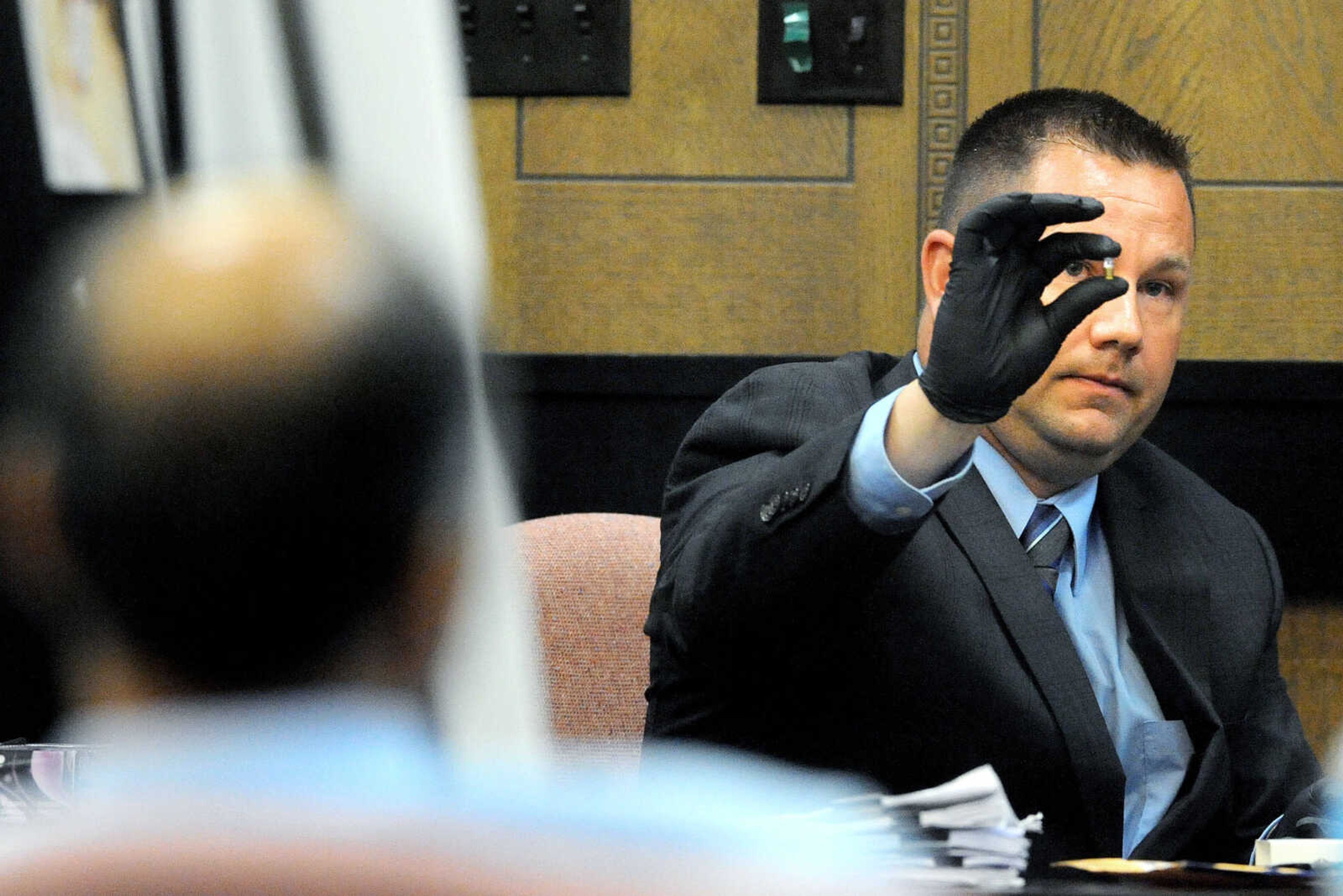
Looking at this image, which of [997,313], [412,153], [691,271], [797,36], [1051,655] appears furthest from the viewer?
[691,271]

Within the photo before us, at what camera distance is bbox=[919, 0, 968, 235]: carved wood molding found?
2.98 metres

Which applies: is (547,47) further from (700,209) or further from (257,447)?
(257,447)

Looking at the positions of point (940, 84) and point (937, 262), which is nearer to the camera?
point (937, 262)

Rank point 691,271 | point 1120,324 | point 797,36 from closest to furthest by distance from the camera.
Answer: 1. point 1120,324
2. point 797,36
3. point 691,271

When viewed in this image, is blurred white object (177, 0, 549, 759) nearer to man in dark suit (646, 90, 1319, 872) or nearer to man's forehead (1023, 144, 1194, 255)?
man in dark suit (646, 90, 1319, 872)

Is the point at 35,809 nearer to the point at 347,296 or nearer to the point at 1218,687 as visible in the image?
the point at 347,296

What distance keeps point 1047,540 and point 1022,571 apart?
0.38 ft

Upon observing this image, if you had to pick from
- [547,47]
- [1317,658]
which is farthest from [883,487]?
[1317,658]

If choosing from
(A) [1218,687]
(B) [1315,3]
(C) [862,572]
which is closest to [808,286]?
(B) [1315,3]

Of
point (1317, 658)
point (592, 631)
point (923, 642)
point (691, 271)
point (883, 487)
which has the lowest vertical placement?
point (1317, 658)

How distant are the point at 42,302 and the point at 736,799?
0.23 metres

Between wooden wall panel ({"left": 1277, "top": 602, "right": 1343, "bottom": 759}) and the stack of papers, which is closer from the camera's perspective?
the stack of papers

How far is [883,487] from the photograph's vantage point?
1.34 m

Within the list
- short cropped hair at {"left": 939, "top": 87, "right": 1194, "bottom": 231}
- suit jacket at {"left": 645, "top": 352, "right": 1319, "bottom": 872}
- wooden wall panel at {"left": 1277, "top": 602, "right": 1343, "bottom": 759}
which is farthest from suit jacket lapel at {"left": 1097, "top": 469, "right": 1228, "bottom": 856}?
wooden wall panel at {"left": 1277, "top": 602, "right": 1343, "bottom": 759}
